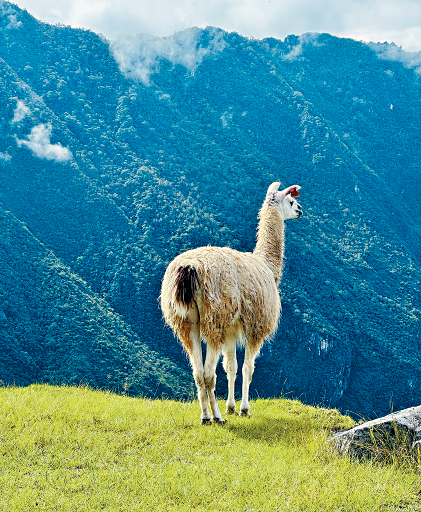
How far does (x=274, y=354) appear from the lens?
8450 centimetres

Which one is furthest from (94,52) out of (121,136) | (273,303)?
(273,303)

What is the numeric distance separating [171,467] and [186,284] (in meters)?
2.40

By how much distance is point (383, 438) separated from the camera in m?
5.00

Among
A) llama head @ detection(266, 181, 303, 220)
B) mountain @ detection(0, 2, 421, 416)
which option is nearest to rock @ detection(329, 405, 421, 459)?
llama head @ detection(266, 181, 303, 220)

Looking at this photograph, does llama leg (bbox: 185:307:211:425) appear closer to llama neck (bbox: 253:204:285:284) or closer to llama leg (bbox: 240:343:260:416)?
llama leg (bbox: 240:343:260:416)

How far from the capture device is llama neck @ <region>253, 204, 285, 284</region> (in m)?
9.04

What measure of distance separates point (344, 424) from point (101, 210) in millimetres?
106445

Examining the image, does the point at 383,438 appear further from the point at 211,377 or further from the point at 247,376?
the point at 247,376

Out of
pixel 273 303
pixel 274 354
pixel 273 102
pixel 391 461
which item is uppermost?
pixel 273 102

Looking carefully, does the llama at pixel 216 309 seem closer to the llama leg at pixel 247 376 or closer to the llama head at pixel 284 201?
the llama leg at pixel 247 376

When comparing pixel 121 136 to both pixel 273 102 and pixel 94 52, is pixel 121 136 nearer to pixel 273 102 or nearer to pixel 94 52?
pixel 94 52

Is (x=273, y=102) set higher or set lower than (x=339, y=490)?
higher

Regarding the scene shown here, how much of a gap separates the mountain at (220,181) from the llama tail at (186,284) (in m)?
36.1

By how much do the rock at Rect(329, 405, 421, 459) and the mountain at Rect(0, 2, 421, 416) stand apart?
122 feet
